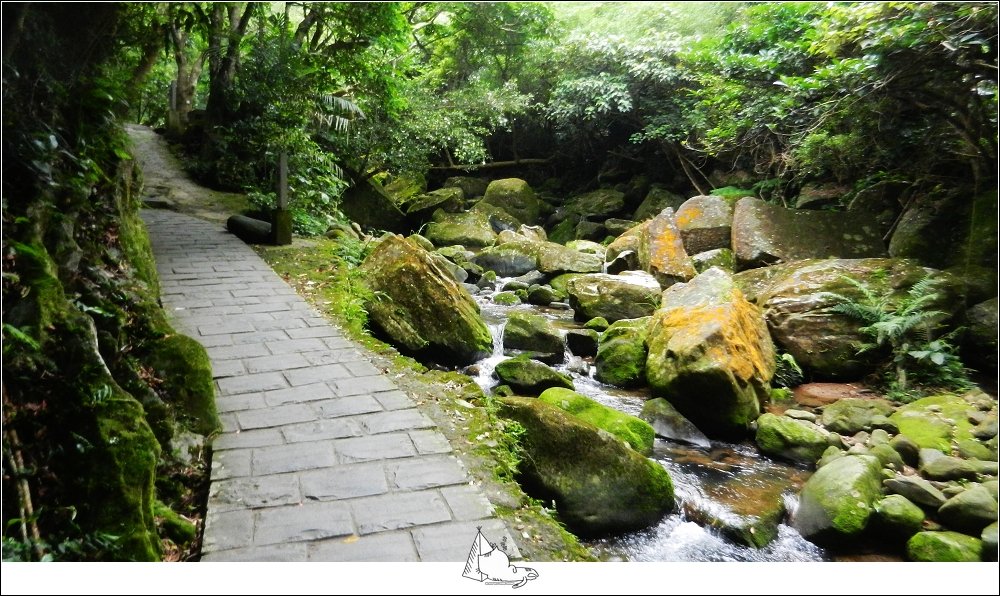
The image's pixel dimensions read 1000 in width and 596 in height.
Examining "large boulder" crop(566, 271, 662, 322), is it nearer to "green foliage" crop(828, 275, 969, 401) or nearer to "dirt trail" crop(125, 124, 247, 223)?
"green foliage" crop(828, 275, 969, 401)

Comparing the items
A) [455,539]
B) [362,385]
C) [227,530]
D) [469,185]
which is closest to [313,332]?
[362,385]

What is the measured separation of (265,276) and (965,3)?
5196mm

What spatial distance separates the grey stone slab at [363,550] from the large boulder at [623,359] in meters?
4.02

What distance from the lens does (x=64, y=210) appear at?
2672mm

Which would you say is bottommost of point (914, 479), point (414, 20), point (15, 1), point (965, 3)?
point (914, 479)

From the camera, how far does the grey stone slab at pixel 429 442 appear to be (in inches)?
114

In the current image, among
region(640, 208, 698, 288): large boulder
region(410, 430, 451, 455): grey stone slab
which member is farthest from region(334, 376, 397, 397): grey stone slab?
region(640, 208, 698, 288): large boulder

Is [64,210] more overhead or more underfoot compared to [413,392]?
more overhead

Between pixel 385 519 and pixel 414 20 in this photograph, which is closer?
pixel 385 519

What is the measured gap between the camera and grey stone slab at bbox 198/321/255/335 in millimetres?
3816

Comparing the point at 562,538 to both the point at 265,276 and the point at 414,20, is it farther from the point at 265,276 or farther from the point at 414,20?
the point at 265,276

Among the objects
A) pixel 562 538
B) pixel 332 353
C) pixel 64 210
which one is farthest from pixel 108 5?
pixel 562 538

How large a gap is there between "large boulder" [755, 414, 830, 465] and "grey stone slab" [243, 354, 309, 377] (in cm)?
342

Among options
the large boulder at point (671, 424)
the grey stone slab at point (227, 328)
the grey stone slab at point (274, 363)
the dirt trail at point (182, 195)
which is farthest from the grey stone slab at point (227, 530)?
the dirt trail at point (182, 195)
